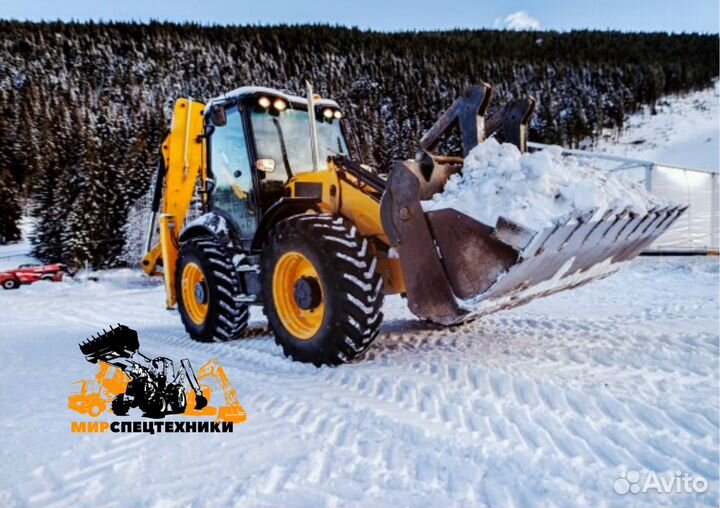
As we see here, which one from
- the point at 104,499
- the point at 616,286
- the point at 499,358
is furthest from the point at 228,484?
the point at 616,286

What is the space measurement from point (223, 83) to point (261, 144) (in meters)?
43.5

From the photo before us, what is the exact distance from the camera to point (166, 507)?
180 cm

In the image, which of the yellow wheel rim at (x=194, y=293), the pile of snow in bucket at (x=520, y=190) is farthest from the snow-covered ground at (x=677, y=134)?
the pile of snow in bucket at (x=520, y=190)

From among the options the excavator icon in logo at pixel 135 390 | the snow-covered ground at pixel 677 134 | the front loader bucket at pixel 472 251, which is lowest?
the excavator icon in logo at pixel 135 390

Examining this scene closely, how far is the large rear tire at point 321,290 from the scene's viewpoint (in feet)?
11.4

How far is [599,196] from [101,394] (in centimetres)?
324

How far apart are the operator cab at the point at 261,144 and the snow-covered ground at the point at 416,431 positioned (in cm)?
149

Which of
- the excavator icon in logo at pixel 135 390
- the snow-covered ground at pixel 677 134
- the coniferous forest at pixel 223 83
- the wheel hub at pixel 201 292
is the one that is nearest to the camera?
the excavator icon in logo at pixel 135 390

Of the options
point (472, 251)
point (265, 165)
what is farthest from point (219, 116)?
point (472, 251)

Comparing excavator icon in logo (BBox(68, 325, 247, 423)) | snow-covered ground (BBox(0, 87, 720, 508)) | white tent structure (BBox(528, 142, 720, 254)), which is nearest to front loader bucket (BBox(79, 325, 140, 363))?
excavator icon in logo (BBox(68, 325, 247, 423))

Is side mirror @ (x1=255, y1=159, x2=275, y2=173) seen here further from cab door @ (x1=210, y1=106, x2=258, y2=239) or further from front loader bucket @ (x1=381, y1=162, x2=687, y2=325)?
front loader bucket @ (x1=381, y1=162, x2=687, y2=325)

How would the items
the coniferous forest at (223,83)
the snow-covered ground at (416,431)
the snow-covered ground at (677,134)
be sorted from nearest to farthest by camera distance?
the snow-covered ground at (416,431) → the coniferous forest at (223,83) → the snow-covered ground at (677,134)

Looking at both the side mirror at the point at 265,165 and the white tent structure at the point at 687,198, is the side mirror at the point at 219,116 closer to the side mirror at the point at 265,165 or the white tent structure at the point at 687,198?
the side mirror at the point at 265,165

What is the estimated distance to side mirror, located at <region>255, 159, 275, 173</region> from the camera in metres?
4.80
